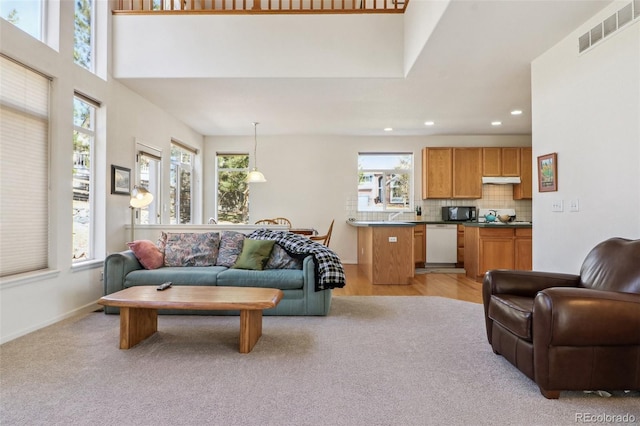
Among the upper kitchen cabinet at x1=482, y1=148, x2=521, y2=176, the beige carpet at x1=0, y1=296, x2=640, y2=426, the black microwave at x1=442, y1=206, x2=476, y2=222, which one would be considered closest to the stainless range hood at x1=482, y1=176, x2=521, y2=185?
the upper kitchen cabinet at x1=482, y1=148, x2=521, y2=176

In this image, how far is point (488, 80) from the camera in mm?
4121


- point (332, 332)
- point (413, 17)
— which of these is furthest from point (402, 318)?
point (413, 17)

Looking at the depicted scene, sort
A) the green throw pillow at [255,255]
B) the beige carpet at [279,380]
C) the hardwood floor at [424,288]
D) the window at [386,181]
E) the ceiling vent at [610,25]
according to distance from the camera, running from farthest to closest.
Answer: the window at [386,181] < the hardwood floor at [424,288] < the green throw pillow at [255,255] < the ceiling vent at [610,25] < the beige carpet at [279,380]

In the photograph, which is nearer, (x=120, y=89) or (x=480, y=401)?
(x=480, y=401)

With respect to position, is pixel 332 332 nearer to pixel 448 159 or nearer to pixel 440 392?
pixel 440 392

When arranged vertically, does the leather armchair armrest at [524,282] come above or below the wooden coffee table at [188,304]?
above

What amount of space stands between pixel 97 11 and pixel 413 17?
141 inches

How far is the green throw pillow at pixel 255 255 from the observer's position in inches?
145

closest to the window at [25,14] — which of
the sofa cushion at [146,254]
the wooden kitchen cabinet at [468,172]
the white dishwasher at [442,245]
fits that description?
the sofa cushion at [146,254]

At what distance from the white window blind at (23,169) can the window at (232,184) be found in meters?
4.11

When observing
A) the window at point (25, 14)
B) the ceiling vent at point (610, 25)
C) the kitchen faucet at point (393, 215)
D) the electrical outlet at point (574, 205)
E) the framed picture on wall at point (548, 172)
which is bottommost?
the kitchen faucet at point (393, 215)

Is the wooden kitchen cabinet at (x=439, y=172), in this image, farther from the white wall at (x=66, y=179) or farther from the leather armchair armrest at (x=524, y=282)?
the white wall at (x=66, y=179)

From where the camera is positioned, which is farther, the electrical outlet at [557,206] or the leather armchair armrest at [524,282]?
the electrical outlet at [557,206]

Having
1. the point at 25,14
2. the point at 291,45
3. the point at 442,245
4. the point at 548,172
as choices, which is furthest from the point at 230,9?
the point at 442,245
